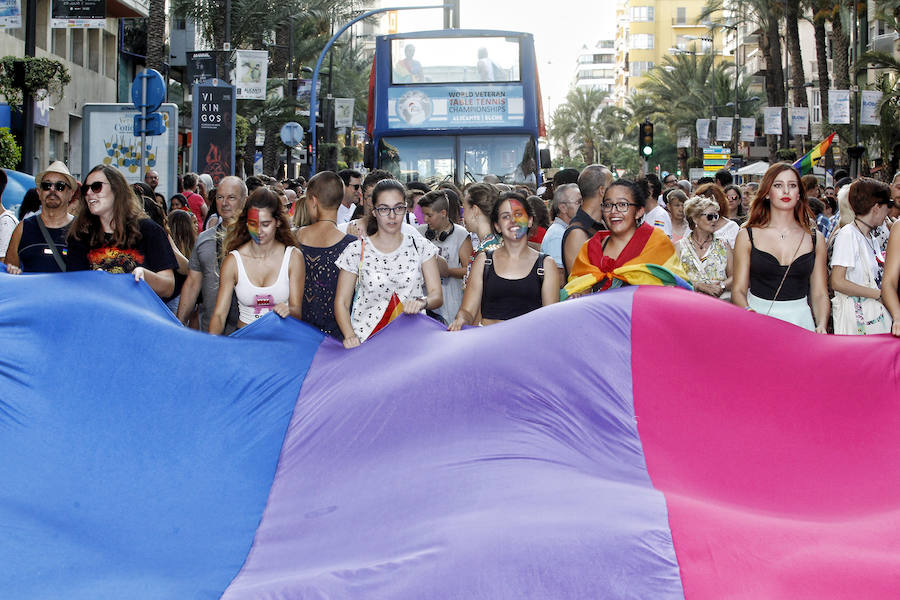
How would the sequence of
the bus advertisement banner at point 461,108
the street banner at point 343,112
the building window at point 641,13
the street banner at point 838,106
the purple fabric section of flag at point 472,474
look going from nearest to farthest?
1. the purple fabric section of flag at point 472,474
2. the bus advertisement banner at point 461,108
3. the street banner at point 838,106
4. the street banner at point 343,112
5. the building window at point 641,13

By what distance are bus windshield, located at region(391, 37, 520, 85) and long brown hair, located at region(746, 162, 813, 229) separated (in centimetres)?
1178

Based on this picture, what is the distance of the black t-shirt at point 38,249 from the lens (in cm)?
740

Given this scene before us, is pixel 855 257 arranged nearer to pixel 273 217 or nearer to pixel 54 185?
pixel 273 217

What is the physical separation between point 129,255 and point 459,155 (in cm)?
1177

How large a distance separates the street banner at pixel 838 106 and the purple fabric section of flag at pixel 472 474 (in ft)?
116

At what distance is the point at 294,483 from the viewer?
16.7 ft

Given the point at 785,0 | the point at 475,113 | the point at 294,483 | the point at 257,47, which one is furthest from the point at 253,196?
the point at 785,0

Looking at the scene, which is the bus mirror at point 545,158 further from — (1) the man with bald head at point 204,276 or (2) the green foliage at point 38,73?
(1) the man with bald head at point 204,276

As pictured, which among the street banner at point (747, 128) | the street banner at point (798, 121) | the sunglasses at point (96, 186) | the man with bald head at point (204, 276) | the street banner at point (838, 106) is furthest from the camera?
the street banner at point (747, 128)

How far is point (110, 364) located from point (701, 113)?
75.3m

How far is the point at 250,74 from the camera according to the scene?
31891mm

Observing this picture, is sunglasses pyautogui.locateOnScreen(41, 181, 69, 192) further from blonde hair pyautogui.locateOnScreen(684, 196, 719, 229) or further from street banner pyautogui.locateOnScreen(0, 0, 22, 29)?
street banner pyautogui.locateOnScreen(0, 0, 22, 29)

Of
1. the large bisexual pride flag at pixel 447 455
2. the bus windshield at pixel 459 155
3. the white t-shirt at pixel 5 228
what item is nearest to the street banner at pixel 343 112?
the bus windshield at pixel 459 155

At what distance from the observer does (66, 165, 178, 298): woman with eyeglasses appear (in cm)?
667
